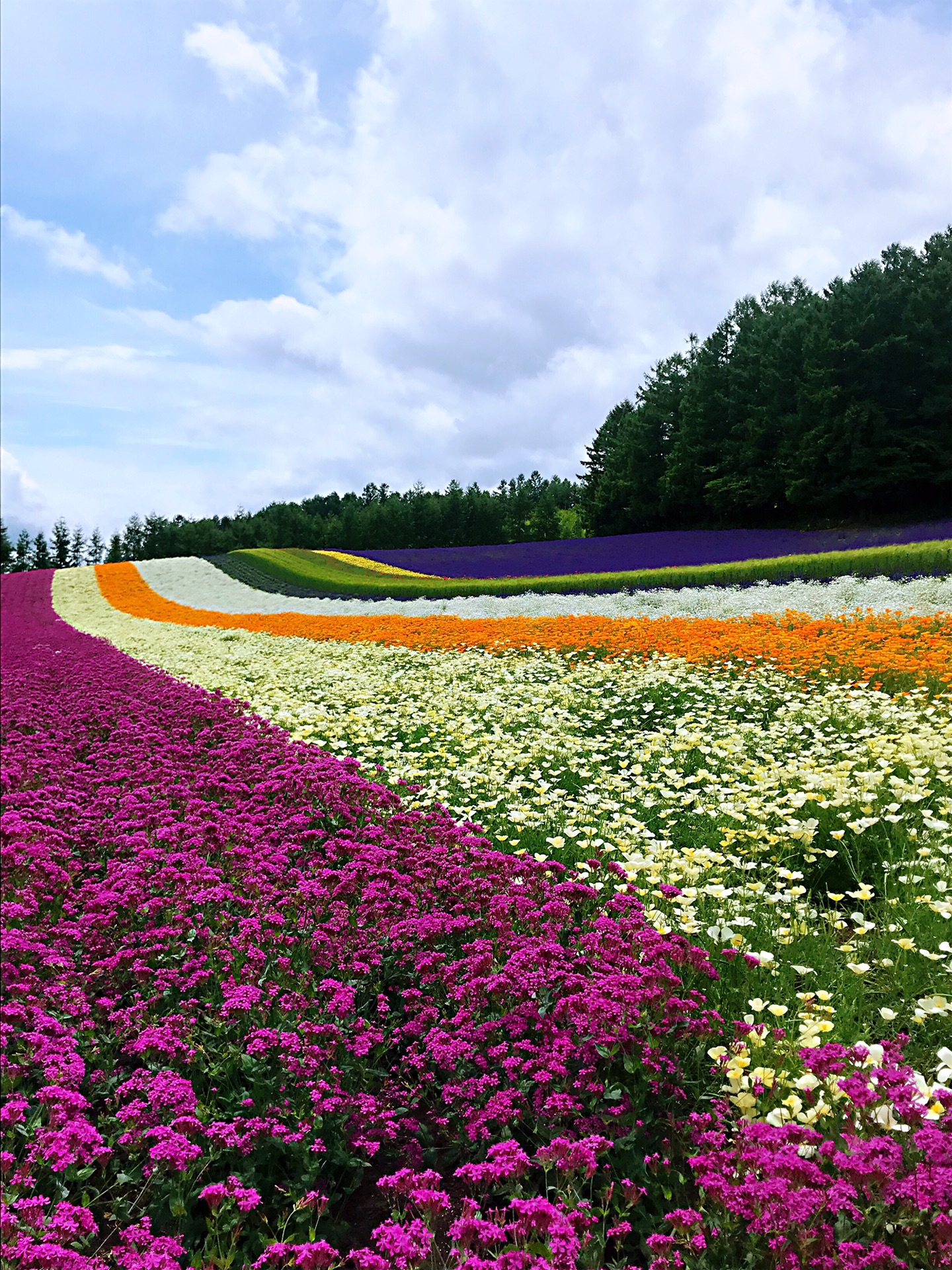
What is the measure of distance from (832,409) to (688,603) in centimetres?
2380

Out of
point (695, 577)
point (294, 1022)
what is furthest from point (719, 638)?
point (695, 577)

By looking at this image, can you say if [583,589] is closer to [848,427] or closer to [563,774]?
[563,774]

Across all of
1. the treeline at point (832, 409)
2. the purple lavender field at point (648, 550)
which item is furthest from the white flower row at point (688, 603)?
the treeline at point (832, 409)

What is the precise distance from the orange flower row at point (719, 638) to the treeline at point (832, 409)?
2503 cm

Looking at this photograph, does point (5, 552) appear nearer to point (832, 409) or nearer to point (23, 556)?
point (23, 556)

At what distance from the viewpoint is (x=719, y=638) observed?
11438mm

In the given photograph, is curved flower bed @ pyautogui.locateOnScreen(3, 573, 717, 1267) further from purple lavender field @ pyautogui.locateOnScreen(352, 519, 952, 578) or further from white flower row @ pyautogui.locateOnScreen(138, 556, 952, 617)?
purple lavender field @ pyautogui.locateOnScreen(352, 519, 952, 578)

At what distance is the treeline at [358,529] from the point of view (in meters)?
67.0

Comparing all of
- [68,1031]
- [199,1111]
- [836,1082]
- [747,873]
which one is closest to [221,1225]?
[199,1111]

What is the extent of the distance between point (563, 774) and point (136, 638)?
17.5 meters

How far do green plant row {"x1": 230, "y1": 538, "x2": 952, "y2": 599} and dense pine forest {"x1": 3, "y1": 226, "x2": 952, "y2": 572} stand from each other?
14.3 metres

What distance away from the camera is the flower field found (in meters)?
2.35

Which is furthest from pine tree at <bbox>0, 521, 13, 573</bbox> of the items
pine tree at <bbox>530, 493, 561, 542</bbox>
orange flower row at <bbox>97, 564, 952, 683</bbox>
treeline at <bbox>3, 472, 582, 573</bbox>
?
orange flower row at <bbox>97, 564, 952, 683</bbox>

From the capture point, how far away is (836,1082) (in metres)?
2.62
